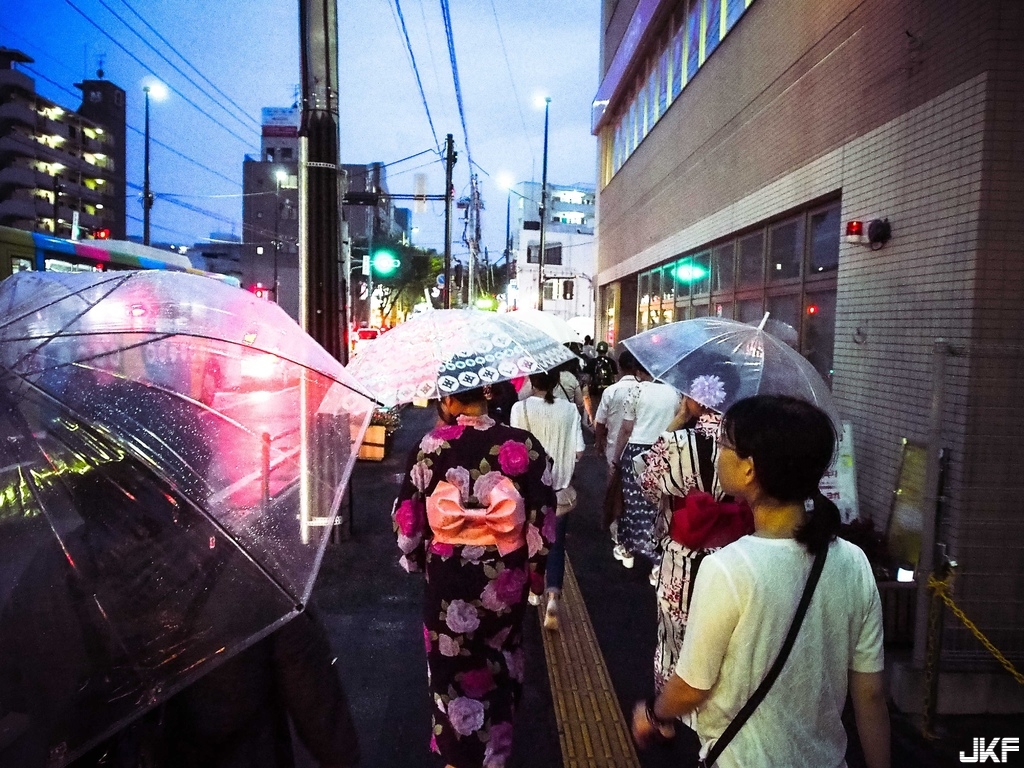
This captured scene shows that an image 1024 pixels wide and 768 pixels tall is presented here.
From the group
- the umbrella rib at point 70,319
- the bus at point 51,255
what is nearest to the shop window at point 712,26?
the bus at point 51,255

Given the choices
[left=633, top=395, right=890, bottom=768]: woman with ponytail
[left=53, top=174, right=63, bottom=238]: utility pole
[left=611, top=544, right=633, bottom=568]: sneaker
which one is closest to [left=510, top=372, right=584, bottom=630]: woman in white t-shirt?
[left=611, top=544, right=633, bottom=568]: sneaker

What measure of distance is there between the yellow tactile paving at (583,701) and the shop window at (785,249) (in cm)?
485

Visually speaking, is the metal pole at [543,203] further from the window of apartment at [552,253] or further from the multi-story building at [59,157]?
the multi-story building at [59,157]

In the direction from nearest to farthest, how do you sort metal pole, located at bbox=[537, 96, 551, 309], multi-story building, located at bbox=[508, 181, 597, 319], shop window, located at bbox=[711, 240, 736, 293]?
shop window, located at bbox=[711, 240, 736, 293] < metal pole, located at bbox=[537, 96, 551, 309] < multi-story building, located at bbox=[508, 181, 597, 319]

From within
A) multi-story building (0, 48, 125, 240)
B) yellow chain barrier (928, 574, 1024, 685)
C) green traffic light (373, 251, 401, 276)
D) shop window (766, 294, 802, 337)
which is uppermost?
multi-story building (0, 48, 125, 240)

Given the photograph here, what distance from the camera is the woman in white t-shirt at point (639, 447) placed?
594cm

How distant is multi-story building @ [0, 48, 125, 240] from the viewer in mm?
47281

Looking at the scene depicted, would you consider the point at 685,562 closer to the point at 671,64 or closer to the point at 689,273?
the point at 689,273

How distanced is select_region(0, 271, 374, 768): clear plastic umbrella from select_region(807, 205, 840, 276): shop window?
20.1 ft

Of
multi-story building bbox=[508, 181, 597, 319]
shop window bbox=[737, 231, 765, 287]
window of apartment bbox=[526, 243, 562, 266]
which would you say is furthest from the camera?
window of apartment bbox=[526, 243, 562, 266]

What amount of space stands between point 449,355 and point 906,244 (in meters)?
3.74

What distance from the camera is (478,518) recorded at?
3.05m

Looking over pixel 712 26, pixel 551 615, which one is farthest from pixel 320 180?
pixel 712 26

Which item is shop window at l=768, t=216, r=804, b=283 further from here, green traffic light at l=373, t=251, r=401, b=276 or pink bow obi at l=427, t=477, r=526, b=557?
green traffic light at l=373, t=251, r=401, b=276
